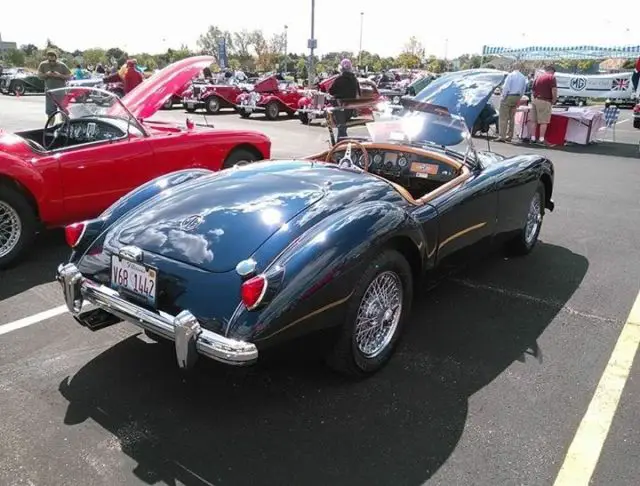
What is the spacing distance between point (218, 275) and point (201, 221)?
447 millimetres

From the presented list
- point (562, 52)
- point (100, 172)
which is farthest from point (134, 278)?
point (562, 52)

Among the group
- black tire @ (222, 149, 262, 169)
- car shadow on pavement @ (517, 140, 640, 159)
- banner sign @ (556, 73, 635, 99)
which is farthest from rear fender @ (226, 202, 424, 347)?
banner sign @ (556, 73, 635, 99)

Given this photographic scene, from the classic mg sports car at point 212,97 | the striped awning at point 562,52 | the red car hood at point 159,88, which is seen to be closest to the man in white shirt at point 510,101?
the red car hood at point 159,88

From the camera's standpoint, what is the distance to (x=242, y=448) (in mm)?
2453

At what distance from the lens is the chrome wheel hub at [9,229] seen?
454cm

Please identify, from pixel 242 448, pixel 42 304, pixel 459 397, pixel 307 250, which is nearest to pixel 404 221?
pixel 307 250

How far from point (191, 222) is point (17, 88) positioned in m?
29.3

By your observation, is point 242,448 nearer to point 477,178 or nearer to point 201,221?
point 201,221

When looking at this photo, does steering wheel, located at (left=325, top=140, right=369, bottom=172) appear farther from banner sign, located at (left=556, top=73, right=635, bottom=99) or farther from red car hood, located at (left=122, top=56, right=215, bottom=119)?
banner sign, located at (left=556, top=73, right=635, bottom=99)

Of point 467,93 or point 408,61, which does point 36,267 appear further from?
point 408,61

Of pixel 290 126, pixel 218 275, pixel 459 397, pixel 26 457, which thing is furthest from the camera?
pixel 290 126

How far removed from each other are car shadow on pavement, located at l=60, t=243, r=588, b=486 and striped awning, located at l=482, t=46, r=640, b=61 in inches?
917

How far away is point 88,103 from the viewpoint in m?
5.54

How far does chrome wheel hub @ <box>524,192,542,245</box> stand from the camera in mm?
4902
